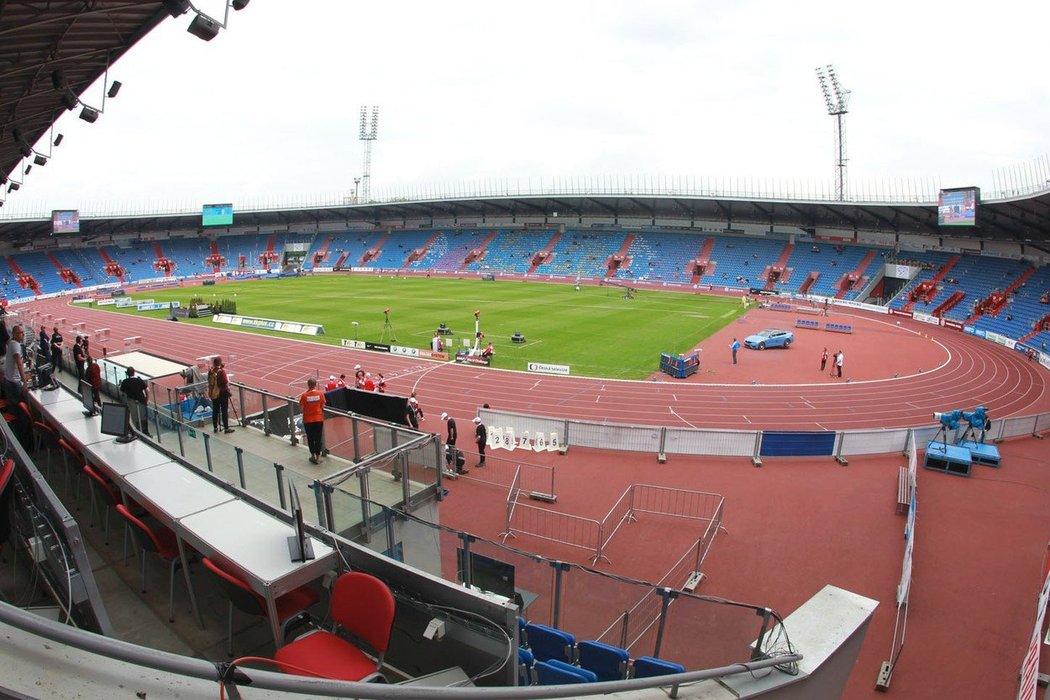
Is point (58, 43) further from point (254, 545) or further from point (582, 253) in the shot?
point (582, 253)

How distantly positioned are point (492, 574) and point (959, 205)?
5170 cm

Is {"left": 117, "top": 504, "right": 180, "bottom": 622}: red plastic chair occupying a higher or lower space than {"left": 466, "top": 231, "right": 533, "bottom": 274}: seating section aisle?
lower

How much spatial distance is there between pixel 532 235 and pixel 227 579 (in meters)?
77.8

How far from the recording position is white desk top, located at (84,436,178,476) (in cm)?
668

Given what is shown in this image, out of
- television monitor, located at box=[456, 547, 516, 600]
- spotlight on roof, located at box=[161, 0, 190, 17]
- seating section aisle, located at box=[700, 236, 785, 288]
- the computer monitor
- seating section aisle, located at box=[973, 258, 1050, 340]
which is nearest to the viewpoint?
television monitor, located at box=[456, 547, 516, 600]

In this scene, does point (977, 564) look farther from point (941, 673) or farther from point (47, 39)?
point (47, 39)

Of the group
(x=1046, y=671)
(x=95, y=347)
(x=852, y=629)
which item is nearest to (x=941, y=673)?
(x=1046, y=671)

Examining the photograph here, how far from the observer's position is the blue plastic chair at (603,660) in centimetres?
544

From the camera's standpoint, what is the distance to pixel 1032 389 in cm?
2759

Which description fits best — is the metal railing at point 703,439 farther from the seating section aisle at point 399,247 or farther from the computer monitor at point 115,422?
the seating section aisle at point 399,247

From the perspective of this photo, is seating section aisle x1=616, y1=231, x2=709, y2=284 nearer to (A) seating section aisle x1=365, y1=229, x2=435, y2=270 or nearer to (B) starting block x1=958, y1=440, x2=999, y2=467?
(A) seating section aisle x1=365, y1=229, x2=435, y2=270

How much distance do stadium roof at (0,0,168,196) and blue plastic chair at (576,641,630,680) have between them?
1166 centimetres

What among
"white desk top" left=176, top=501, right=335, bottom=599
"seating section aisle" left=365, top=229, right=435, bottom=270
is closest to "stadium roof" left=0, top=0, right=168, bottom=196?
"white desk top" left=176, top=501, right=335, bottom=599

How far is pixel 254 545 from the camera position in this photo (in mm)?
5059
